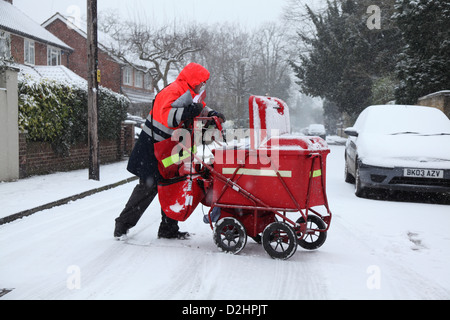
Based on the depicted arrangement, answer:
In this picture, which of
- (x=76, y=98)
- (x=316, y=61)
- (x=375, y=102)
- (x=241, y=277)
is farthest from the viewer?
(x=316, y=61)

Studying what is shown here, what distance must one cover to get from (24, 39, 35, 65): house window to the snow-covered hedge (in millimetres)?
20689

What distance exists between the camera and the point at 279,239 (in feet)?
13.8

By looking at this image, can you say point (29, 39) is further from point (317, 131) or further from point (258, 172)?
→ point (258, 172)

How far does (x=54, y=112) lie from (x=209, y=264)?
8.00m

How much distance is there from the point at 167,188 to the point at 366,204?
4.10 metres

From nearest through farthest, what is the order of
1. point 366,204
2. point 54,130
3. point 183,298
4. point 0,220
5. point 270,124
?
point 183,298, point 270,124, point 0,220, point 366,204, point 54,130

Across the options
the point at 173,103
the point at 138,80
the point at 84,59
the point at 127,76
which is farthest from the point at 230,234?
the point at 138,80

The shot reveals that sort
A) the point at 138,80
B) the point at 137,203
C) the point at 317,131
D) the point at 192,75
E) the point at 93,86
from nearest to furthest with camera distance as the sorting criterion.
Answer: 1. the point at 192,75
2. the point at 137,203
3. the point at 93,86
4. the point at 317,131
5. the point at 138,80

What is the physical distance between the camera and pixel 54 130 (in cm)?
1077

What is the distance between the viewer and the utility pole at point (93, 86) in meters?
9.58

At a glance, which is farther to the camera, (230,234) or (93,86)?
(93,86)

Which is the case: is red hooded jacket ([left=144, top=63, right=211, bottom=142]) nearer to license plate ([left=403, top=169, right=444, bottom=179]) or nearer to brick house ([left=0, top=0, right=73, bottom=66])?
license plate ([left=403, top=169, right=444, bottom=179])
